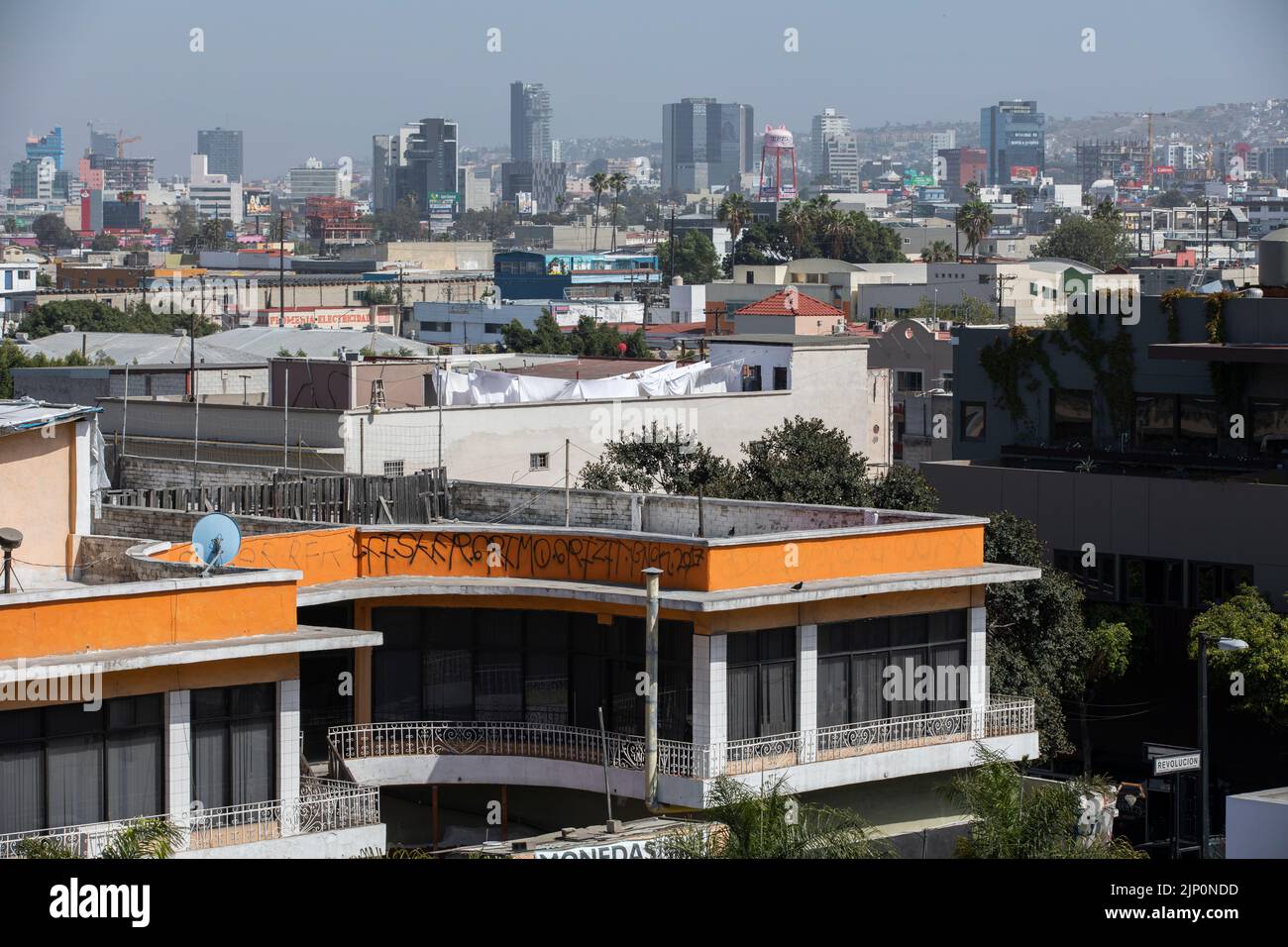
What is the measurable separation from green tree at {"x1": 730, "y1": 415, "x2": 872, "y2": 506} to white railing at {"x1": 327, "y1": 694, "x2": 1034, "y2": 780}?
35.8ft

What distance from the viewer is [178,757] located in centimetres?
1833

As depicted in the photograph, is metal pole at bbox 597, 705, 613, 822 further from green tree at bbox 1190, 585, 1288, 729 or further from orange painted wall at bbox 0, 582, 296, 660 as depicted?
green tree at bbox 1190, 585, 1288, 729

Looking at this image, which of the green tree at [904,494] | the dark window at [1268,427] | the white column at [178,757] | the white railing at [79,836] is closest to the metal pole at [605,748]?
the white column at [178,757]

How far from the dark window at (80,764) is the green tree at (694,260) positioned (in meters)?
173

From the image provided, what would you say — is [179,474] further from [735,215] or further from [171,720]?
[735,215]

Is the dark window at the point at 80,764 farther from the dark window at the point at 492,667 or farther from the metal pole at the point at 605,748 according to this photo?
the dark window at the point at 492,667

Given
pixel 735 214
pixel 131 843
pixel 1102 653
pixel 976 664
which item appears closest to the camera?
pixel 131 843

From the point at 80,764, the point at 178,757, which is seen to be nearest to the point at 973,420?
the point at 178,757

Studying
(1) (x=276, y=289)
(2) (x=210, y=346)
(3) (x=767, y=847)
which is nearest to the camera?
(3) (x=767, y=847)

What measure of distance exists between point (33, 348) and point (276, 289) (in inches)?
2850

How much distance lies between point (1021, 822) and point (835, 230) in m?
157
